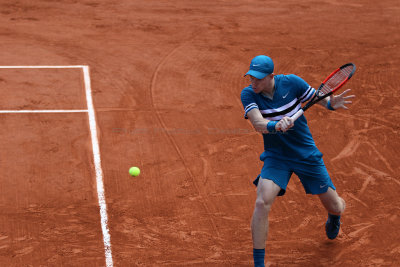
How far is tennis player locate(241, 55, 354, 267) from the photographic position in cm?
609

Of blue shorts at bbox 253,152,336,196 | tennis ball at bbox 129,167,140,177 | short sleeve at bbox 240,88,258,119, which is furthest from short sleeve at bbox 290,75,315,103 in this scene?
tennis ball at bbox 129,167,140,177

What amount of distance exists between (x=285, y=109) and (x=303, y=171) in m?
0.73

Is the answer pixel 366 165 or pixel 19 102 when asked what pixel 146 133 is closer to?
pixel 19 102

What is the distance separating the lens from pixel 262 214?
610cm

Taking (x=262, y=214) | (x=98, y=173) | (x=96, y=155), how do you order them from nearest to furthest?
(x=262, y=214) → (x=98, y=173) → (x=96, y=155)

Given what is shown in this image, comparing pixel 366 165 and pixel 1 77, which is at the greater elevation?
pixel 366 165

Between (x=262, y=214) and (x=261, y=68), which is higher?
(x=261, y=68)

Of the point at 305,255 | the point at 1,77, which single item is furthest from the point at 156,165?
the point at 1,77

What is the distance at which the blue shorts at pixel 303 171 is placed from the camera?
20.5 feet

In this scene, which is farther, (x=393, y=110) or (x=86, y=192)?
(x=393, y=110)

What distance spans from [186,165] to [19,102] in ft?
11.9

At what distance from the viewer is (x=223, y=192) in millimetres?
8023

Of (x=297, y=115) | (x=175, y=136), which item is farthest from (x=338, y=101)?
(x=175, y=136)

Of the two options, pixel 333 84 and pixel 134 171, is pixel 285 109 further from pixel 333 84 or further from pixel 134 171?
pixel 134 171
